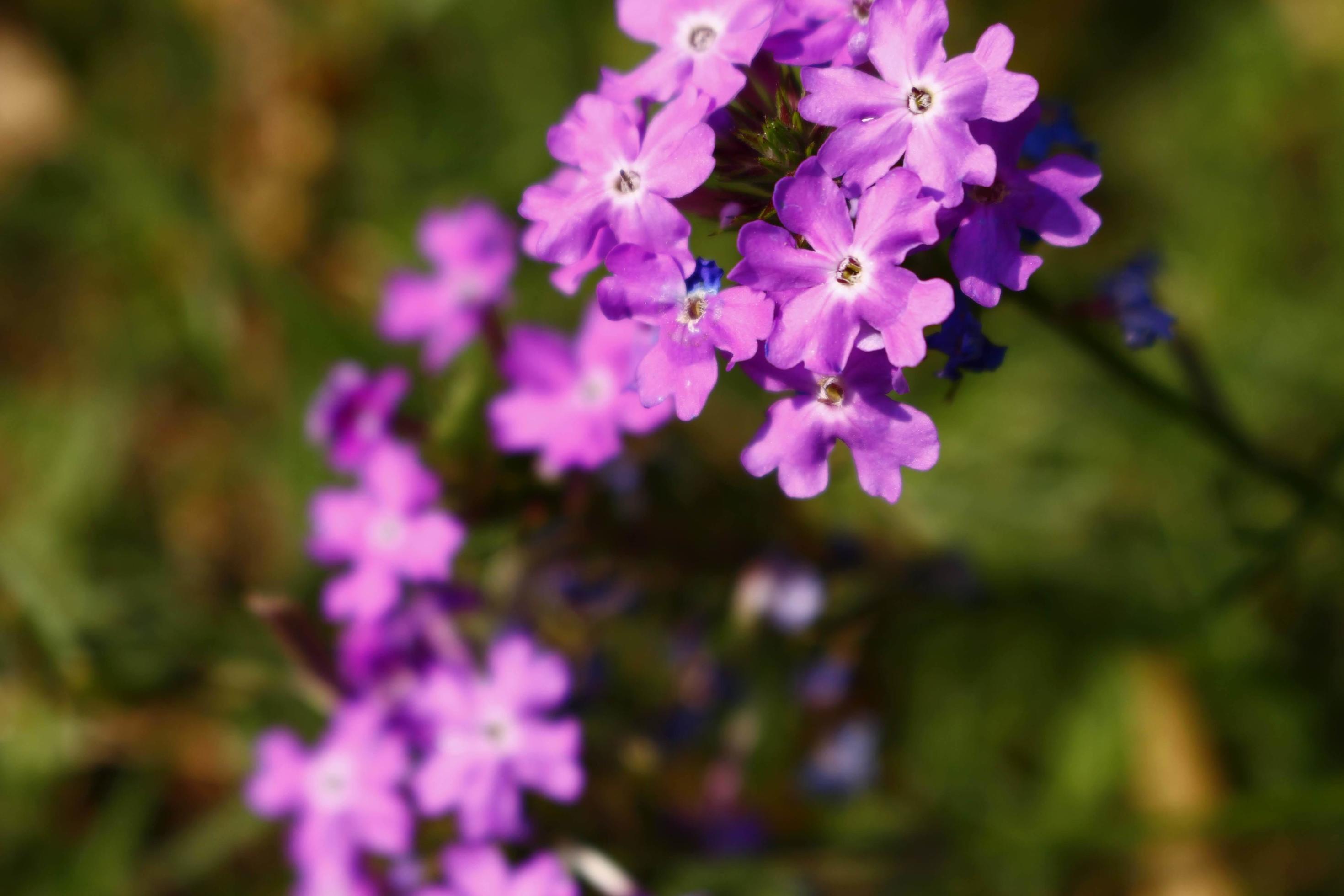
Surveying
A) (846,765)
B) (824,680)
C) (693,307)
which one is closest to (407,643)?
(824,680)

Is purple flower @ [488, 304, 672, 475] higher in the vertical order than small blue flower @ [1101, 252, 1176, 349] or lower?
higher

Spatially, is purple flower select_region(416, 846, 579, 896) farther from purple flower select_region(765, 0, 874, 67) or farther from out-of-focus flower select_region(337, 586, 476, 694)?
purple flower select_region(765, 0, 874, 67)

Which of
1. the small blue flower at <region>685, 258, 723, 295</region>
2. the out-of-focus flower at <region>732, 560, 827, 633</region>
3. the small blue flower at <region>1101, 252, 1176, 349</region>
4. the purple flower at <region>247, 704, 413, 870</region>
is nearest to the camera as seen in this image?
the small blue flower at <region>685, 258, 723, 295</region>

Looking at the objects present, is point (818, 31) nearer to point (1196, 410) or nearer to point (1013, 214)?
point (1013, 214)

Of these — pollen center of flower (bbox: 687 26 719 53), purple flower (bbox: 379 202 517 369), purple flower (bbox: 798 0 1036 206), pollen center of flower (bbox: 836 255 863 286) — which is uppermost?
purple flower (bbox: 379 202 517 369)

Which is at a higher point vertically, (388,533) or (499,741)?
(388,533)

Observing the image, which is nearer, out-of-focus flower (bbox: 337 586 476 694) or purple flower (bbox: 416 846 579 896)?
purple flower (bbox: 416 846 579 896)

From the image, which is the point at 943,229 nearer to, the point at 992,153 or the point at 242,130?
the point at 992,153

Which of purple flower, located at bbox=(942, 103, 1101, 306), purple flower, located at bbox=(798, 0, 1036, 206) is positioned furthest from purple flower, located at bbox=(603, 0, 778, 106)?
purple flower, located at bbox=(942, 103, 1101, 306)

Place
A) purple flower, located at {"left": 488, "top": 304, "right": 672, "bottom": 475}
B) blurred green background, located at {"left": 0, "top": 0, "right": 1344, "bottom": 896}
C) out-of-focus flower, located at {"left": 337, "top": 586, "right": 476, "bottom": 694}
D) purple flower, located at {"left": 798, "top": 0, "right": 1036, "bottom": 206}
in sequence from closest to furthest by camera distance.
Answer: purple flower, located at {"left": 798, "top": 0, "right": 1036, "bottom": 206}
purple flower, located at {"left": 488, "top": 304, "right": 672, "bottom": 475}
out-of-focus flower, located at {"left": 337, "top": 586, "right": 476, "bottom": 694}
blurred green background, located at {"left": 0, "top": 0, "right": 1344, "bottom": 896}
